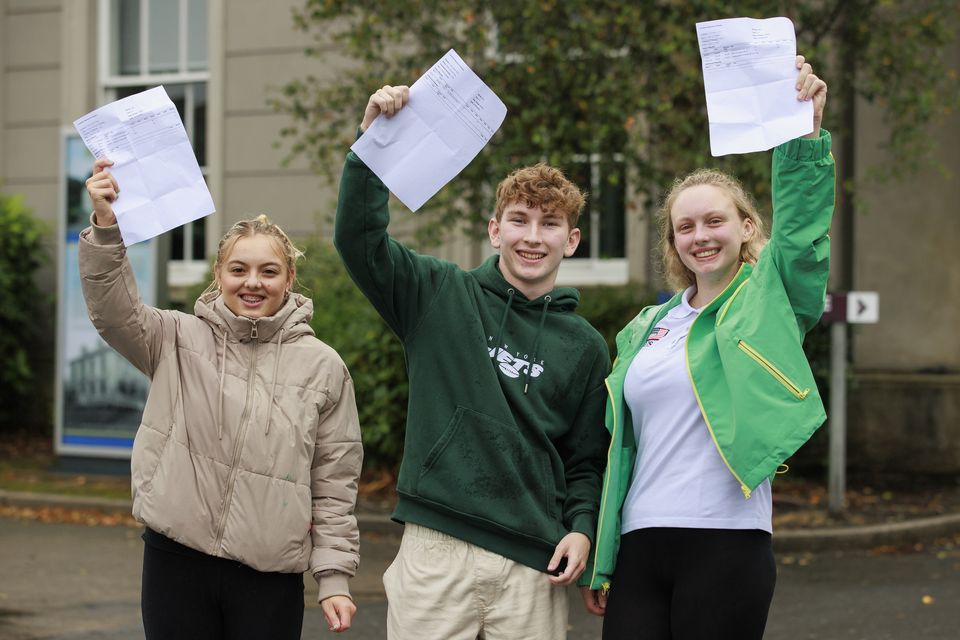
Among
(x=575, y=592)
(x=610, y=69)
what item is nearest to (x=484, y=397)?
(x=575, y=592)

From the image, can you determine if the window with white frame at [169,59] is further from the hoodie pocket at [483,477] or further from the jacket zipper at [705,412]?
the jacket zipper at [705,412]

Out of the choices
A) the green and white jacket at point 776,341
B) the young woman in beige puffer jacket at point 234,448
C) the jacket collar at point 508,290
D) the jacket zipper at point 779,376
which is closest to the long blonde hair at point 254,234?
the young woman in beige puffer jacket at point 234,448

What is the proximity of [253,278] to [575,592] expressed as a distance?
14.5ft

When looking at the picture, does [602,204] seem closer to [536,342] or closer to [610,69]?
[610,69]

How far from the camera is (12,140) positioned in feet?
47.2

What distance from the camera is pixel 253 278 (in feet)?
10.9

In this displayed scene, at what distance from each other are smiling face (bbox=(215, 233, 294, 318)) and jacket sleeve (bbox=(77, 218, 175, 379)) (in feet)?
0.78

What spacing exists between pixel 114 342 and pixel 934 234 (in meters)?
9.70

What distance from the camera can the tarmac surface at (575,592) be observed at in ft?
20.3

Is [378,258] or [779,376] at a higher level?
[378,258]

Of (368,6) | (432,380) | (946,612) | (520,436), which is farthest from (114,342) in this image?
(368,6)

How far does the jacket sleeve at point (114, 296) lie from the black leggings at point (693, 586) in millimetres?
1457

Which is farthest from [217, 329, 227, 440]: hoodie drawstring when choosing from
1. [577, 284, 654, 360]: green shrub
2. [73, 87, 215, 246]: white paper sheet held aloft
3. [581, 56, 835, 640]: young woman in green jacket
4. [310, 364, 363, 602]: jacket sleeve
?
[577, 284, 654, 360]: green shrub

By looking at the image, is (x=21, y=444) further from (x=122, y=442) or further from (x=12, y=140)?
(x=12, y=140)
